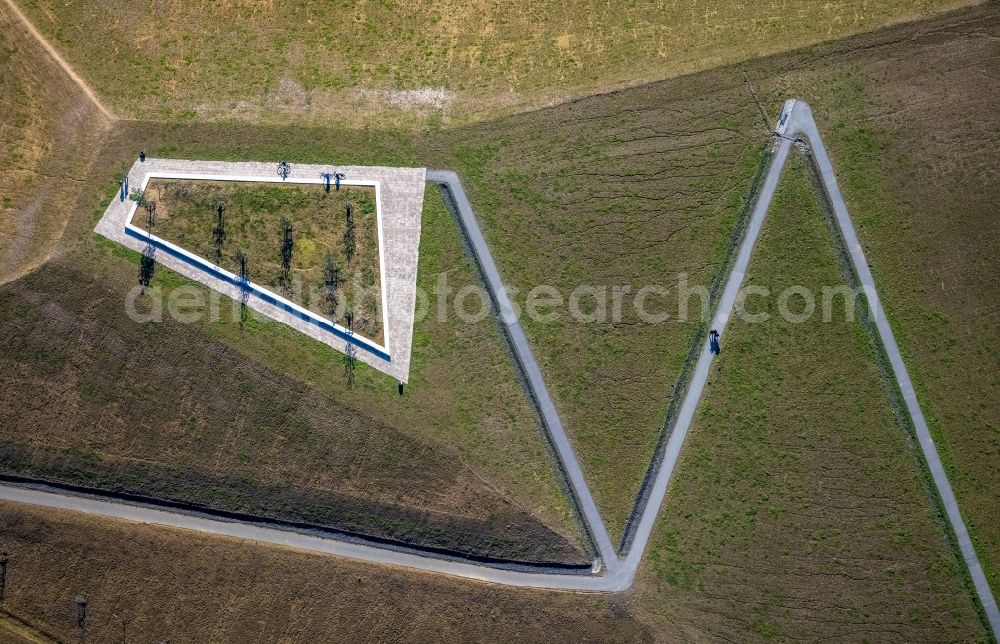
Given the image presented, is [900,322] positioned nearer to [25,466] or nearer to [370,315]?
[370,315]

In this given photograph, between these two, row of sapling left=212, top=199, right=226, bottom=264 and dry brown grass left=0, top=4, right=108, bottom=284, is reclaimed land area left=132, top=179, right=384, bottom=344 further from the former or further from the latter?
dry brown grass left=0, top=4, right=108, bottom=284


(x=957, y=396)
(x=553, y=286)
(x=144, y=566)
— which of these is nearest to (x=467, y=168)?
(x=553, y=286)

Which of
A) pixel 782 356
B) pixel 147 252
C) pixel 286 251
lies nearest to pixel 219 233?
pixel 286 251

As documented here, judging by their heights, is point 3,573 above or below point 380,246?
below

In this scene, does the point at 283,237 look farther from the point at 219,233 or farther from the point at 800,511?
the point at 800,511

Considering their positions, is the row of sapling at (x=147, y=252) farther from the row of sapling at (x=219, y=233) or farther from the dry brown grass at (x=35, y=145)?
the dry brown grass at (x=35, y=145)

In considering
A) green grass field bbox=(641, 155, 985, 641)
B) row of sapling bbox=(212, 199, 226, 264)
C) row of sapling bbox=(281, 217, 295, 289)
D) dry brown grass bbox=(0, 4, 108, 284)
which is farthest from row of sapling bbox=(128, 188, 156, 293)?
green grass field bbox=(641, 155, 985, 641)
